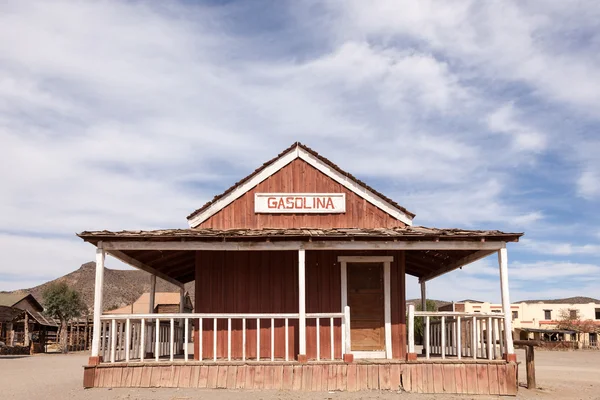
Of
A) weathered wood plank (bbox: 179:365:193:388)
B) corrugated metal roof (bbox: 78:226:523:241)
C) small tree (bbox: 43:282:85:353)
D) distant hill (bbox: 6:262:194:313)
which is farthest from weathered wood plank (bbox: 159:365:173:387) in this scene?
distant hill (bbox: 6:262:194:313)

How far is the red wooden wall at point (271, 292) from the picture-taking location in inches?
587

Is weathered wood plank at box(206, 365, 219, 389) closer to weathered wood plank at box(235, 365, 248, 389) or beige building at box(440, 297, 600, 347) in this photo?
weathered wood plank at box(235, 365, 248, 389)

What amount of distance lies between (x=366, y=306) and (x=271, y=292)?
2411mm

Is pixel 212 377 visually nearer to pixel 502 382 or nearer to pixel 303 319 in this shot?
pixel 303 319

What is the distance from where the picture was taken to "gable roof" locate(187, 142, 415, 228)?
15719mm

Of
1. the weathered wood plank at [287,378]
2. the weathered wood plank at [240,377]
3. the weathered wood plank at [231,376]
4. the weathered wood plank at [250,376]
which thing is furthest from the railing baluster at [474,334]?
the weathered wood plank at [231,376]

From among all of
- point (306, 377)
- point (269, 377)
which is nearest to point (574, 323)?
point (306, 377)

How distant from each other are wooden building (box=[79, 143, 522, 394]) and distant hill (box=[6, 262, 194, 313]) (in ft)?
375

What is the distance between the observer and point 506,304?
13.3 m

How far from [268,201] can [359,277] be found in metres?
3.05

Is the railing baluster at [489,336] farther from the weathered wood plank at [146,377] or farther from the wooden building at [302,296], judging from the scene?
the weathered wood plank at [146,377]

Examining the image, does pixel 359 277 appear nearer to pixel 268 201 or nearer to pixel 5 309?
pixel 268 201

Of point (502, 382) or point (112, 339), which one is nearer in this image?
point (502, 382)

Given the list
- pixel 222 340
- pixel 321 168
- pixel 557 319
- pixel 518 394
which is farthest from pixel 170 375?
pixel 557 319
